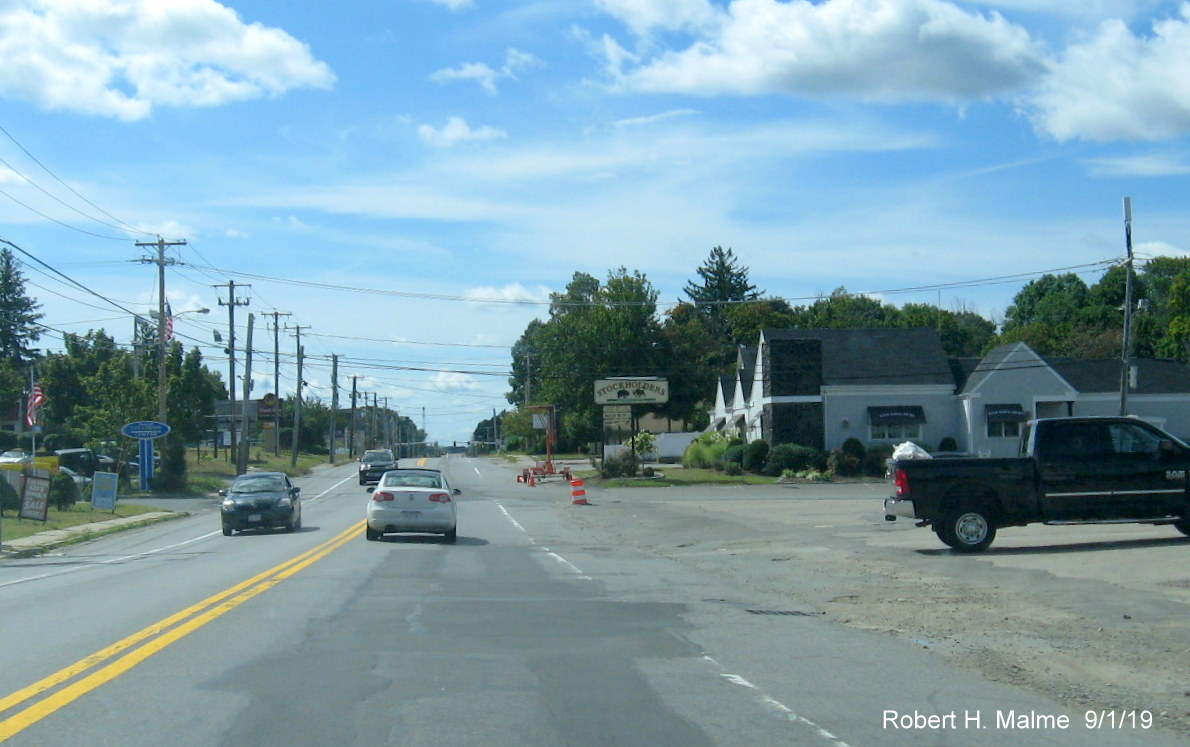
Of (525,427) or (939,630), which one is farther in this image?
(525,427)

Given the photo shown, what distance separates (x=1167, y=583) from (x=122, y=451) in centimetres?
4712

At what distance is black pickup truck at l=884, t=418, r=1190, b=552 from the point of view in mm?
18172

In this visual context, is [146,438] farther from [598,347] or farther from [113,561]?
[598,347]

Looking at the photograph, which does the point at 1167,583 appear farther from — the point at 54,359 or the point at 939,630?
the point at 54,359

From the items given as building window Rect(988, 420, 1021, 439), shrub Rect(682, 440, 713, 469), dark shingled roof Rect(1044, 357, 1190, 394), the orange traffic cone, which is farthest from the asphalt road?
dark shingled roof Rect(1044, 357, 1190, 394)

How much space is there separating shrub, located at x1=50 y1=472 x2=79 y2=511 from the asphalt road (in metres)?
21.4

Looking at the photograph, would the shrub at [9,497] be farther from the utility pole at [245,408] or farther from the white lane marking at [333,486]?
the utility pole at [245,408]

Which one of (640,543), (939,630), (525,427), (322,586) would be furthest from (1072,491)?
(525,427)

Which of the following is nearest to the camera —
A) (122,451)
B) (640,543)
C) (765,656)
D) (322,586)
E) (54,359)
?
(765,656)

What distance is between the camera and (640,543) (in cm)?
2481

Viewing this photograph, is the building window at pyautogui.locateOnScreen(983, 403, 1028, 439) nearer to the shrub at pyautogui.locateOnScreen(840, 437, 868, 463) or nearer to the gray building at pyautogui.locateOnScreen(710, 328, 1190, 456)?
the gray building at pyautogui.locateOnScreen(710, 328, 1190, 456)

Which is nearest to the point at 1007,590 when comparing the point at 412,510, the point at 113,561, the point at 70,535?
the point at 412,510

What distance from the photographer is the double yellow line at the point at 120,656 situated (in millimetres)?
7797

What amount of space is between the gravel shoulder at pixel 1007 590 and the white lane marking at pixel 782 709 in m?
2.12
